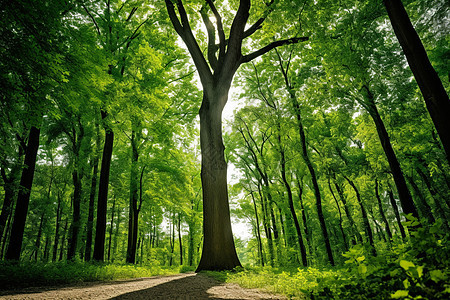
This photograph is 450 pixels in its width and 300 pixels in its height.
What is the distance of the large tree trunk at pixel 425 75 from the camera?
3.29 metres

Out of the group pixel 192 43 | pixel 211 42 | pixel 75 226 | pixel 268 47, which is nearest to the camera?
pixel 192 43

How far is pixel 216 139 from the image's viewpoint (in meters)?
7.17

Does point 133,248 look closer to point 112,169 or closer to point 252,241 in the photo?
point 112,169

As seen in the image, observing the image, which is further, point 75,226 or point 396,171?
point 75,226

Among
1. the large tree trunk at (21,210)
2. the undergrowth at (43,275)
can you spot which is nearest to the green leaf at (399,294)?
the undergrowth at (43,275)

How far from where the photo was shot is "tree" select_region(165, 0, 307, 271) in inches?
251

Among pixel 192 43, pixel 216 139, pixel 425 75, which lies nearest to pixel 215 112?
pixel 216 139

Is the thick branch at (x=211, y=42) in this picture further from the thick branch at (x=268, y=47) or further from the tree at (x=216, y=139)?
the thick branch at (x=268, y=47)

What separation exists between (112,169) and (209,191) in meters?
14.1

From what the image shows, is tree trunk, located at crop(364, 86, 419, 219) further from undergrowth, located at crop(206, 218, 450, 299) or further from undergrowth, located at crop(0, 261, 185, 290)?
undergrowth, located at crop(0, 261, 185, 290)

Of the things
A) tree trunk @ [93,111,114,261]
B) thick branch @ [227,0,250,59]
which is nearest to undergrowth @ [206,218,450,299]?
thick branch @ [227,0,250,59]

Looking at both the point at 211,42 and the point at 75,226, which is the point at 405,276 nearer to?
the point at 211,42

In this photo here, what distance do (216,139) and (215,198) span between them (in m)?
1.91

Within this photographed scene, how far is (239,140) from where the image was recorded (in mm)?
20641
